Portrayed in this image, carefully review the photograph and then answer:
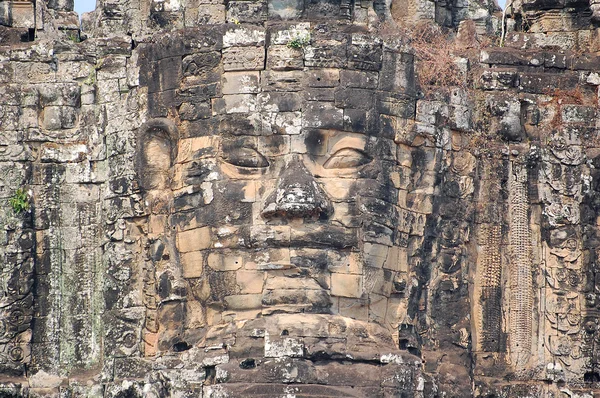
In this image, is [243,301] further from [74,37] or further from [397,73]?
[74,37]

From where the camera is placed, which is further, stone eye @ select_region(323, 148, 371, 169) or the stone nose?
stone eye @ select_region(323, 148, 371, 169)

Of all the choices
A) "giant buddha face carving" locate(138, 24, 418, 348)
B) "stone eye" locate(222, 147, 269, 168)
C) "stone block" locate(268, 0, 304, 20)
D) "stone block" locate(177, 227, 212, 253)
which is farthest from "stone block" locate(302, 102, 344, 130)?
"stone block" locate(177, 227, 212, 253)

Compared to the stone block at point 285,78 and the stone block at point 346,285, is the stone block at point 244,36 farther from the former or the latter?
the stone block at point 346,285

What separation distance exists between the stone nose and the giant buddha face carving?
0.04 ft

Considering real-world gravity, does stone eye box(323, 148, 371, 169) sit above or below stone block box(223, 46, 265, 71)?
below

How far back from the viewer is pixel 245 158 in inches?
1609

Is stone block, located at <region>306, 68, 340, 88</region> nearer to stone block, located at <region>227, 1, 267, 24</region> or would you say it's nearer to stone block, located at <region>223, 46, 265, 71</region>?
stone block, located at <region>223, 46, 265, 71</region>

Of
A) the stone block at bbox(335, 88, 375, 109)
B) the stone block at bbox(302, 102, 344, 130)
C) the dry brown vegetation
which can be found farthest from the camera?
the dry brown vegetation

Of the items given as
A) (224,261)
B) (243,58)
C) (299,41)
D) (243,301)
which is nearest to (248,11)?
(243,58)

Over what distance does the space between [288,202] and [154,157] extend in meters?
2.37

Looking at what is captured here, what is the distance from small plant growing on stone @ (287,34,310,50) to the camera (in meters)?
41.0

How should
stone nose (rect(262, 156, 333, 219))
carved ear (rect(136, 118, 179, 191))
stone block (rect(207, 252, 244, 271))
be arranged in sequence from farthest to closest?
carved ear (rect(136, 118, 179, 191))
stone block (rect(207, 252, 244, 271))
stone nose (rect(262, 156, 333, 219))

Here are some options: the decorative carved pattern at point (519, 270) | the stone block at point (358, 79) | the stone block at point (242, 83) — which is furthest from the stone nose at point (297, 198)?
the decorative carved pattern at point (519, 270)

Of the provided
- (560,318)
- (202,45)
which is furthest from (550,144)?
(202,45)
